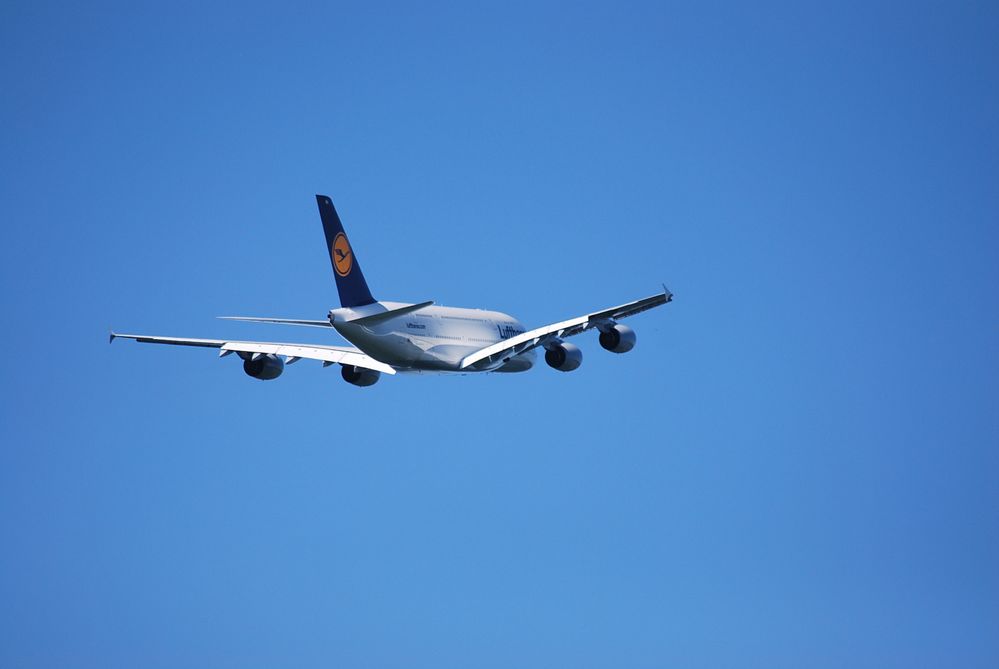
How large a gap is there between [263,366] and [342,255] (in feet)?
23.1

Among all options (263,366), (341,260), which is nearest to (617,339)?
(341,260)

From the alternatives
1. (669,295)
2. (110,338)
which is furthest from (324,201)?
(669,295)

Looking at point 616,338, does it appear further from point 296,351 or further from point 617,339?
point 296,351

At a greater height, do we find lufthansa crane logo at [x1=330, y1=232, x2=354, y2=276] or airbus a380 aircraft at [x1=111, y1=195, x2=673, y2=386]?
lufthansa crane logo at [x1=330, y1=232, x2=354, y2=276]

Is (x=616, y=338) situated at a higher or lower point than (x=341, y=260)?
lower

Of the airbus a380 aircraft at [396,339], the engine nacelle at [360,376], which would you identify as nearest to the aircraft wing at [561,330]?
the airbus a380 aircraft at [396,339]

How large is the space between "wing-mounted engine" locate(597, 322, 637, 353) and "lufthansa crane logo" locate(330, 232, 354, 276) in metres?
11.2

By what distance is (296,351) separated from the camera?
68.9 meters

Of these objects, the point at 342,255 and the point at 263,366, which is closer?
the point at 342,255

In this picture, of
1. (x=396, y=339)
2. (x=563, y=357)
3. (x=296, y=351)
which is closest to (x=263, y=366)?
(x=296, y=351)

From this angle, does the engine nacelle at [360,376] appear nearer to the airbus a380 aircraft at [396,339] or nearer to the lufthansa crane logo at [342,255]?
the airbus a380 aircraft at [396,339]

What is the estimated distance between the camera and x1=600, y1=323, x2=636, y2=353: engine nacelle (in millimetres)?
63062

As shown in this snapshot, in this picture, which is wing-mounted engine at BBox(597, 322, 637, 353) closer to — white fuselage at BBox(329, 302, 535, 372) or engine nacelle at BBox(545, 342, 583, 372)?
engine nacelle at BBox(545, 342, 583, 372)

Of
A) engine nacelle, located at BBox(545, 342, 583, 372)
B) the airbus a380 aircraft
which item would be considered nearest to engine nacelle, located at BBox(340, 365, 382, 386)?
the airbus a380 aircraft
